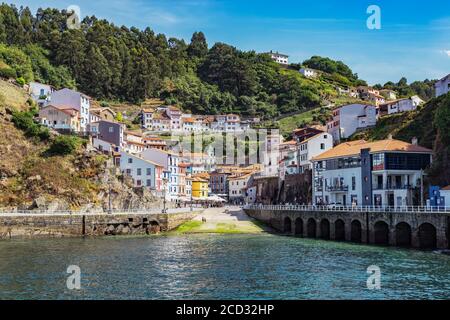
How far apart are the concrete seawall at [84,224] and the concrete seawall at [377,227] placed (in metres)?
20.5

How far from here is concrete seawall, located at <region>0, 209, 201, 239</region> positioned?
263 ft

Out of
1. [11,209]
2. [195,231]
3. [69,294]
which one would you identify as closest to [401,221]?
[195,231]

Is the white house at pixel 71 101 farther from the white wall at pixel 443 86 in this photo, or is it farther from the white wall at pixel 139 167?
the white wall at pixel 443 86

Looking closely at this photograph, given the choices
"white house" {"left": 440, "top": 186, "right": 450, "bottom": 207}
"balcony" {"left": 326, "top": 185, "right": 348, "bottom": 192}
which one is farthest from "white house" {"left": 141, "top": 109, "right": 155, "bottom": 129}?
"white house" {"left": 440, "top": 186, "right": 450, "bottom": 207}

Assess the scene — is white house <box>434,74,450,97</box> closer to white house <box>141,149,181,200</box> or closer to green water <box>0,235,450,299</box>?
green water <box>0,235,450,299</box>

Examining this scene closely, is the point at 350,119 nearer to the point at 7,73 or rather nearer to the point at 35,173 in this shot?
the point at 35,173

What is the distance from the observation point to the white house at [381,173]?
7306 centimetres

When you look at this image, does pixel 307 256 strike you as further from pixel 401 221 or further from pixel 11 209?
pixel 11 209

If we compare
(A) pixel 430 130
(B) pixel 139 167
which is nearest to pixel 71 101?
(B) pixel 139 167

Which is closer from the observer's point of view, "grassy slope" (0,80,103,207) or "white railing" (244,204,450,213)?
"white railing" (244,204,450,213)

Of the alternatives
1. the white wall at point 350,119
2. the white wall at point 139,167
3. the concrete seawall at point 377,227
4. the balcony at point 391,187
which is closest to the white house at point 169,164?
the white wall at point 139,167

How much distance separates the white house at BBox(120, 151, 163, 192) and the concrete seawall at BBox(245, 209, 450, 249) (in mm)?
37149
